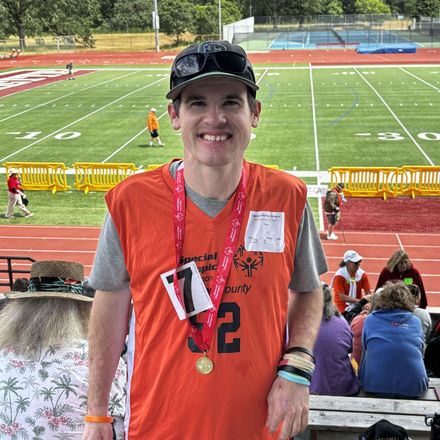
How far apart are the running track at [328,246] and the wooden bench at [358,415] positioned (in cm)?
869

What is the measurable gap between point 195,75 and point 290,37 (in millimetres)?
76187

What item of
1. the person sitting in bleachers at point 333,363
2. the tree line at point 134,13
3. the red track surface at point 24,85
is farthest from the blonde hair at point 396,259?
the tree line at point 134,13

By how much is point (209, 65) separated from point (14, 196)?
14369mm

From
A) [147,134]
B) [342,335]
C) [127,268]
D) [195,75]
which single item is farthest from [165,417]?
[147,134]

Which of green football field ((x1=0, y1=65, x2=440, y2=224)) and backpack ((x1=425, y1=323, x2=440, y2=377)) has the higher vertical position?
backpack ((x1=425, y1=323, x2=440, y2=377))

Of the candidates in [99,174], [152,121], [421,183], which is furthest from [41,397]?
[152,121]

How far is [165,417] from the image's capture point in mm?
2162

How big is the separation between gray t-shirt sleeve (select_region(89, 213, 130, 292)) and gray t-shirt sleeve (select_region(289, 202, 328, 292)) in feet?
1.93

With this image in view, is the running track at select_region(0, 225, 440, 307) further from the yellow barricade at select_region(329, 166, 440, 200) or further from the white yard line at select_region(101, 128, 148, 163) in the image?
the white yard line at select_region(101, 128, 148, 163)

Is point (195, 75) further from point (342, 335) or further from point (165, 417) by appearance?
point (342, 335)

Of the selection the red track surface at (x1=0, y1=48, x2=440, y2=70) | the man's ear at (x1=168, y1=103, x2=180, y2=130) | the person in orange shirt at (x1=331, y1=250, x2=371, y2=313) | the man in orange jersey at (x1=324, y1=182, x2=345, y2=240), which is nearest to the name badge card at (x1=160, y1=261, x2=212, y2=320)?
the man's ear at (x1=168, y1=103, x2=180, y2=130)

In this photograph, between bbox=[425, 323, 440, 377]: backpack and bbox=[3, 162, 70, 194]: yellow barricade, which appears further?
bbox=[3, 162, 70, 194]: yellow barricade

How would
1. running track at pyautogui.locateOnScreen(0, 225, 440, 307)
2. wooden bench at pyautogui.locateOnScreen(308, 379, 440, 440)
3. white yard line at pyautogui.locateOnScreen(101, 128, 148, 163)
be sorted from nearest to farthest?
wooden bench at pyautogui.locateOnScreen(308, 379, 440, 440) < running track at pyautogui.locateOnScreen(0, 225, 440, 307) < white yard line at pyautogui.locateOnScreen(101, 128, 148, 163)

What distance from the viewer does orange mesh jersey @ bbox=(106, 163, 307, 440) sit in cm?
212
